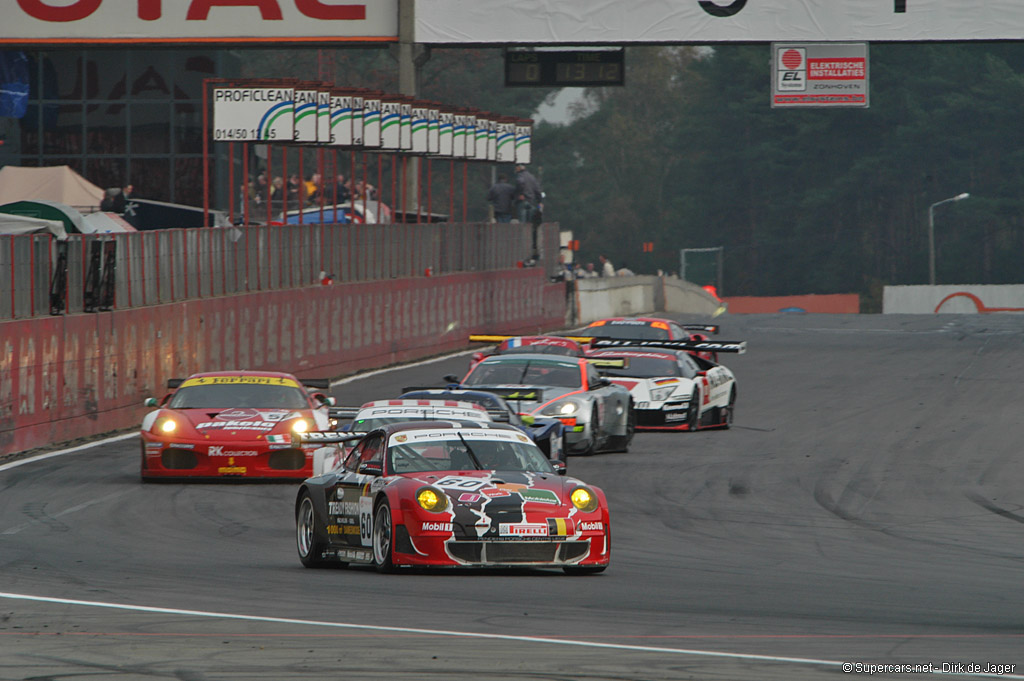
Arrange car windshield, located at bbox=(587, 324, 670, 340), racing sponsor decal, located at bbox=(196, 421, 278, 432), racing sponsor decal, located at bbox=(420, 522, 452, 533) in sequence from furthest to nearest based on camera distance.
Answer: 1. car windshield, located at bbox=(587, 324, 670, 340)
2. racing sponsor decal, located at bbox=(196, 421, 278, 432)
3. racing sponsor decal, located at bbox=(420, 522, 452, 533)

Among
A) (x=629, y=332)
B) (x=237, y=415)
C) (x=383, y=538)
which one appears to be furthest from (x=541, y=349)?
(x=383, y=538)

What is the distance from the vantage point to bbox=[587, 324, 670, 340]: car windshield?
30.6m

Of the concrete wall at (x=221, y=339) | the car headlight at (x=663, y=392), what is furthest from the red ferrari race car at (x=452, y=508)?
the car headlight at (x=663, y=392)

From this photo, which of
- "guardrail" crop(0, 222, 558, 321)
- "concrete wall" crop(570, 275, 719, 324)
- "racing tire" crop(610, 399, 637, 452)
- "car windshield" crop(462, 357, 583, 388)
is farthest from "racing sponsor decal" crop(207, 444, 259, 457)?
"concrete wall" crop(570, 275, 719, 324)

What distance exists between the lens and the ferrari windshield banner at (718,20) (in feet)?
139

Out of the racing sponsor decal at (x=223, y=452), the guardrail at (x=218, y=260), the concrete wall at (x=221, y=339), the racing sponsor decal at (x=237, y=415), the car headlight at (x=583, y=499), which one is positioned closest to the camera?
the car headlight at (x=583, y=499)

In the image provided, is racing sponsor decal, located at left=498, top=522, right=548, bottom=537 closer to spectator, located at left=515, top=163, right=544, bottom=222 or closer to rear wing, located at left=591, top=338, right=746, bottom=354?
rear wing, located at left=591, top=338, right=746, bottom=354

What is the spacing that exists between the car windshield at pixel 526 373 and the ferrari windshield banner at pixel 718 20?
70.0ft

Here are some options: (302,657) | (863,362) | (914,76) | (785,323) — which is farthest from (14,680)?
(914,76)

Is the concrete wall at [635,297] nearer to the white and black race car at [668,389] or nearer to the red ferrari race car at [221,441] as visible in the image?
the white and black race car at [668,389]

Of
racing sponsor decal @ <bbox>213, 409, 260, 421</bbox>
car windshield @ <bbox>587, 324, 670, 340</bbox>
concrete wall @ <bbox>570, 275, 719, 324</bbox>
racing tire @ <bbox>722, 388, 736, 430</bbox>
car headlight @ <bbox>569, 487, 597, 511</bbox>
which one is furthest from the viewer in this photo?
concrete wall @ <bbox>570, 275, 719, 324</bbox>

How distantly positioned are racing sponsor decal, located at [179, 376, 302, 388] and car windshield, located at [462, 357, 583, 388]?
275 cm

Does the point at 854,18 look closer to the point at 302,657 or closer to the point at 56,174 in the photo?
the point at 56,174

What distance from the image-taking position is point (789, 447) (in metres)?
22.9
